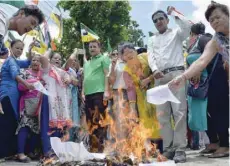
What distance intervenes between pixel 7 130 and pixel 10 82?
66 centimetres

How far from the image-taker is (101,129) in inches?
224

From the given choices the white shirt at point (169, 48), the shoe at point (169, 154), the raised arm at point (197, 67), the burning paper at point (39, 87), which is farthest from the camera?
the burning paper at point (39, 87)

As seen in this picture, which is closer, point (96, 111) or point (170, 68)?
point (170, 68)

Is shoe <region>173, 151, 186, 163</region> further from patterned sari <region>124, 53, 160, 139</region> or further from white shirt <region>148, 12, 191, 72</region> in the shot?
white shirt <region>148, 12, 191, 72</region>

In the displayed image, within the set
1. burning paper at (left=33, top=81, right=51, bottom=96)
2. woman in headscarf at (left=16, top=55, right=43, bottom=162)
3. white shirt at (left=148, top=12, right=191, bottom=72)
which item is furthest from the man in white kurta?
woman in headscarf at (left=16, top=55, right=43, bottom=162)

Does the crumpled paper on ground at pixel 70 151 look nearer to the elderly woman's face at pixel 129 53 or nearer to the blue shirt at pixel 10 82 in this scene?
the blue shirt at pixel 10 82

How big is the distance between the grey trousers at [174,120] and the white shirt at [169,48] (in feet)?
0.49

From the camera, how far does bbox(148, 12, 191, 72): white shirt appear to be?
15.4ft

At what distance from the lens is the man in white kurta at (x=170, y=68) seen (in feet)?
15.0

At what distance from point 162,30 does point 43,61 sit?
68.8 inches

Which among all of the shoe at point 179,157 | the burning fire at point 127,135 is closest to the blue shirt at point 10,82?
the burning fire at point 127,135

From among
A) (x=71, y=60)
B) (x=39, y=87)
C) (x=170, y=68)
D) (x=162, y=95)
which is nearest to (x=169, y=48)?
(x=170, y=68)

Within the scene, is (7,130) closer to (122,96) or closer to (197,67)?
(122,96)

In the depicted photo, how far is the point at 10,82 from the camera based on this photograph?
523cm
